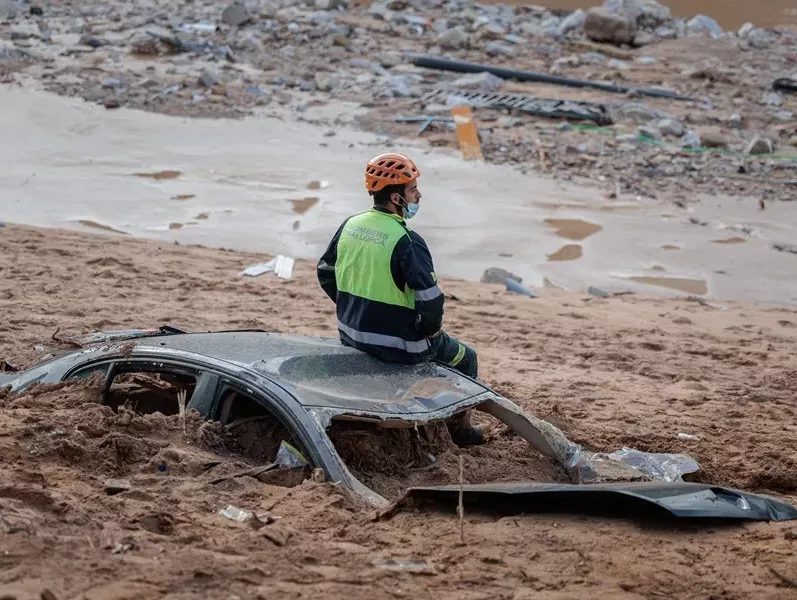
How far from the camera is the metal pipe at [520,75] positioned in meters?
20.6

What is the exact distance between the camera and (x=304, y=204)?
13.9 meters

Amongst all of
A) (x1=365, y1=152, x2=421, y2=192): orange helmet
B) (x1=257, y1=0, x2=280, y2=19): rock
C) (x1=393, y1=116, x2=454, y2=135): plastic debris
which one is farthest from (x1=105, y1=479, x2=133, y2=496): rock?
(x1=257, y1=0, x2=280, y2=19): rock

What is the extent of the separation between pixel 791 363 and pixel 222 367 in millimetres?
6079

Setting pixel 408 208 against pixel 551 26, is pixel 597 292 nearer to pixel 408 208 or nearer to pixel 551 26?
pixel 408 208

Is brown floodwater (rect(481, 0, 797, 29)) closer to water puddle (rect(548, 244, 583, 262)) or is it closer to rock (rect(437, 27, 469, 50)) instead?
rock (rect(437, 27, 469, 50))

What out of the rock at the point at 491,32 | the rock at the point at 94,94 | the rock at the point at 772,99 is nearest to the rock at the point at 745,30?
the rock at the point at 491,32

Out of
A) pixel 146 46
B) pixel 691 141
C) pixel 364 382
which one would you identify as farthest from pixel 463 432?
pixel 146 46

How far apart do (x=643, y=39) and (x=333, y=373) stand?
2198 cm

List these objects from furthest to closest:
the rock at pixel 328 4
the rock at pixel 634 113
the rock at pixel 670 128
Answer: the rock at pixel 328 4, the rock at pixel 634 113, the rock at pixel 670 128

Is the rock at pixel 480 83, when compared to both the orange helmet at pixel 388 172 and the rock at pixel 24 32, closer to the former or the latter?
the rock at pixel 24 32

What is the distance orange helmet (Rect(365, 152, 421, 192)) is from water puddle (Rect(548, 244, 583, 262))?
7.22 meters

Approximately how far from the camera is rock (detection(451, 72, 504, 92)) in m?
20.1

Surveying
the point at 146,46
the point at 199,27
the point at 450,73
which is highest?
the point at 199,27

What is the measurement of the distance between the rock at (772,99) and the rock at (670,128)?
10.6 ft
